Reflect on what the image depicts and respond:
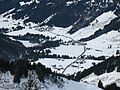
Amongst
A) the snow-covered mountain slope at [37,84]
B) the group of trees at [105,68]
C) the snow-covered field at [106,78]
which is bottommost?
the snow-covered mountain slope at [37,84]

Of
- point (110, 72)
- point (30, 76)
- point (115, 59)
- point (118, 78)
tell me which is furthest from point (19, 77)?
point (115, 59)

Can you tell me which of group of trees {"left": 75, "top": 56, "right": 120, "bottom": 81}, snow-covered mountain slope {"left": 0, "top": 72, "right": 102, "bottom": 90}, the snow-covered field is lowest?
snow-covered mountain slope {"left": 0, "top": 72, "right": 102, "bottom": 90}

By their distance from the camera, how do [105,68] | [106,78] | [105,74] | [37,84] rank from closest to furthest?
1. [37,84]
2. [106,78]
3. [105,74]
4. [105,68]

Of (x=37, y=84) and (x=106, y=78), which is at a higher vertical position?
(x=106, y=78)

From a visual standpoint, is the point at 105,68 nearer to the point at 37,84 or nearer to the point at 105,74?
the point at 105,74

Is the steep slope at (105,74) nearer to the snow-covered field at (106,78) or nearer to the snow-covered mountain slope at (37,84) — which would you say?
the snow-covered field at (106,78)

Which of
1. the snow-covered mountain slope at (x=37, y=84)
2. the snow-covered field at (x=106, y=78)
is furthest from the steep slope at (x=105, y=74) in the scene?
the snow-covered mountain slope at (x=37, y=84)

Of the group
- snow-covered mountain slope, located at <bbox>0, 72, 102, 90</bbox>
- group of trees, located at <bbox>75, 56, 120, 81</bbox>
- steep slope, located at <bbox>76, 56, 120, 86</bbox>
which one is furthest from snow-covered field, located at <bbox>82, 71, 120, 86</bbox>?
snow-covered mountain slope, located at <bbox>0, 72, 102, 90</bbox>

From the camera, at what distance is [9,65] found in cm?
8381

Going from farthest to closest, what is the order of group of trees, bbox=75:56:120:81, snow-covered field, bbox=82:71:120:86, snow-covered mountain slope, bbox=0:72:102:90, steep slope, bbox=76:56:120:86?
group of trees, bbox=75:56:120:81 < steep slope, bbox=76:56:120:86 < snow-covered field, bbox=82:71:120:86 < snow-covered mountain slope, bbox=0:72:102:90

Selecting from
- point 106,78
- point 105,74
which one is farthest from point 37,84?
point 105,74

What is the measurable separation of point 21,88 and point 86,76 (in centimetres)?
11073

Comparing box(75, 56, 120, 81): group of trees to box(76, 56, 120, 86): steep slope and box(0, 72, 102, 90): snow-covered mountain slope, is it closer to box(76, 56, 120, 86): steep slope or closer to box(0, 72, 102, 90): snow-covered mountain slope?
box(76, 56, 120, 86): steep slope

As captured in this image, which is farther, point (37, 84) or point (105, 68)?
point (105, 68)
